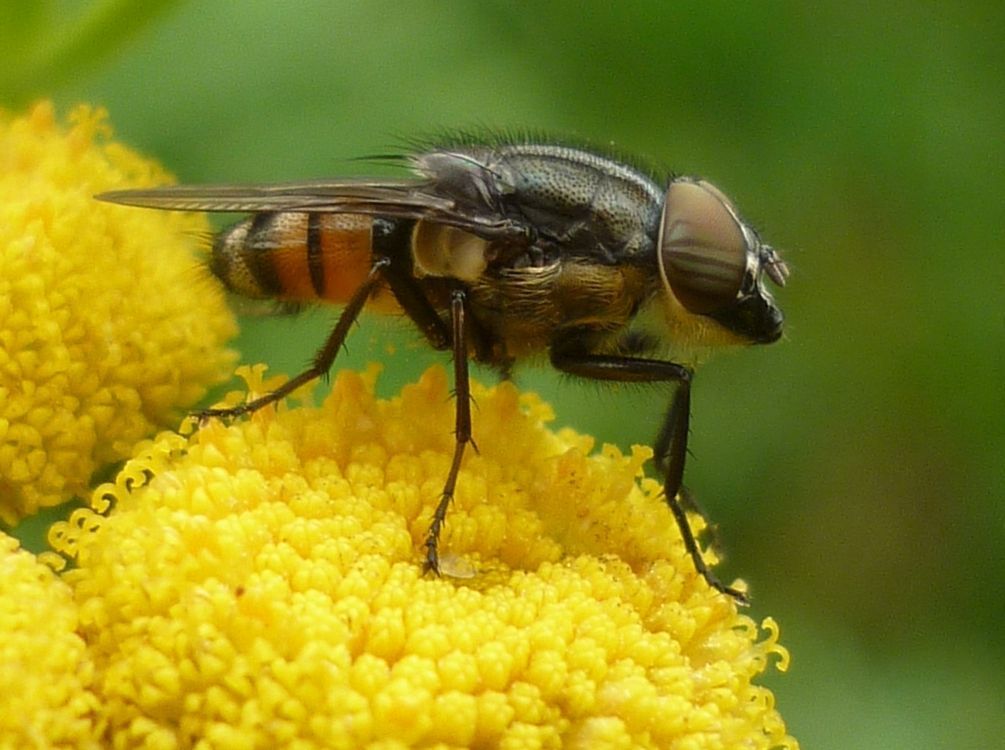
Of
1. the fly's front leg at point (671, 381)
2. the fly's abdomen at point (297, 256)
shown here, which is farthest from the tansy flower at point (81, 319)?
the fly's front leg at point (671, 381)

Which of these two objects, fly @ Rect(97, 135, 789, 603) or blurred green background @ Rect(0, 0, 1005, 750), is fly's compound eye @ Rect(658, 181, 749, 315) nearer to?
fly @ Rect(97, 135, 789, 603)

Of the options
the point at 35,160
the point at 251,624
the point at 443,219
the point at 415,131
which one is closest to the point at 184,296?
the point at 35,160

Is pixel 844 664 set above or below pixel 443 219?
below

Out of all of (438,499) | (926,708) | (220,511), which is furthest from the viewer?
(926,708)

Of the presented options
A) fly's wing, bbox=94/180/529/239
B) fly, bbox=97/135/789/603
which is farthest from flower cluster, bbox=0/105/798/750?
fly's wing, bbox=94/180/529/239

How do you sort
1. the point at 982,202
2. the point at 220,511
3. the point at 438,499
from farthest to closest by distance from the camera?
the point at 982,202, the point at 438,499, the point at 220,511

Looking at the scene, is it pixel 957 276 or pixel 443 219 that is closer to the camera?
pixel 443 219

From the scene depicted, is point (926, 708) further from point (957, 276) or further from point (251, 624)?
point (251, 624)
